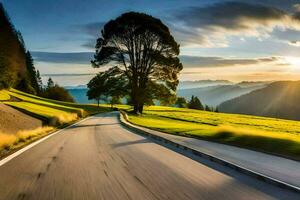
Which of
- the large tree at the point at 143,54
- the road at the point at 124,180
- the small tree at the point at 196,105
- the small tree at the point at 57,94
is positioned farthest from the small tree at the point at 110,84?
the small tree at the point at 196,105

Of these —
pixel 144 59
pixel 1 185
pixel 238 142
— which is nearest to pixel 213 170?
pixel 1 185

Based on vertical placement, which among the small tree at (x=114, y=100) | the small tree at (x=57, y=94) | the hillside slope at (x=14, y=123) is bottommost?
the hillside slope at (x=14, y=123)

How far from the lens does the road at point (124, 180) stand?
27.2ft

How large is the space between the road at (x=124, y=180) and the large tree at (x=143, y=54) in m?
40.9

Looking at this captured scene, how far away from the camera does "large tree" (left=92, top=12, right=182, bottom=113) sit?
54.4 metres

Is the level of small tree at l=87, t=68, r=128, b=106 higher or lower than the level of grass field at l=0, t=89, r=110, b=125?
higher

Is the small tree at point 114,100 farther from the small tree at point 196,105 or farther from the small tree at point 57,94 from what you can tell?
the small tree at point 196,105

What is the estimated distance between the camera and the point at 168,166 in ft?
40.6

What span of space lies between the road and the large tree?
134 feet

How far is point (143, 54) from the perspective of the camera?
55.9 metres

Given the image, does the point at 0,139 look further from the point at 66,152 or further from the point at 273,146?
the point at 273,146

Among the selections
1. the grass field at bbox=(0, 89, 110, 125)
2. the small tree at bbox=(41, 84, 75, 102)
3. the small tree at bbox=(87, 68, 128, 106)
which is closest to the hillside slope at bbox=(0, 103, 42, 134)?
the grass field at bbox=(0, 89, 110, 125)

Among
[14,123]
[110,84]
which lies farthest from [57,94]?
[14,123]

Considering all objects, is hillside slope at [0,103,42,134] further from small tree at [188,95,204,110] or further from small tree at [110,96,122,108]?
small tree at [188,95,204,110]
